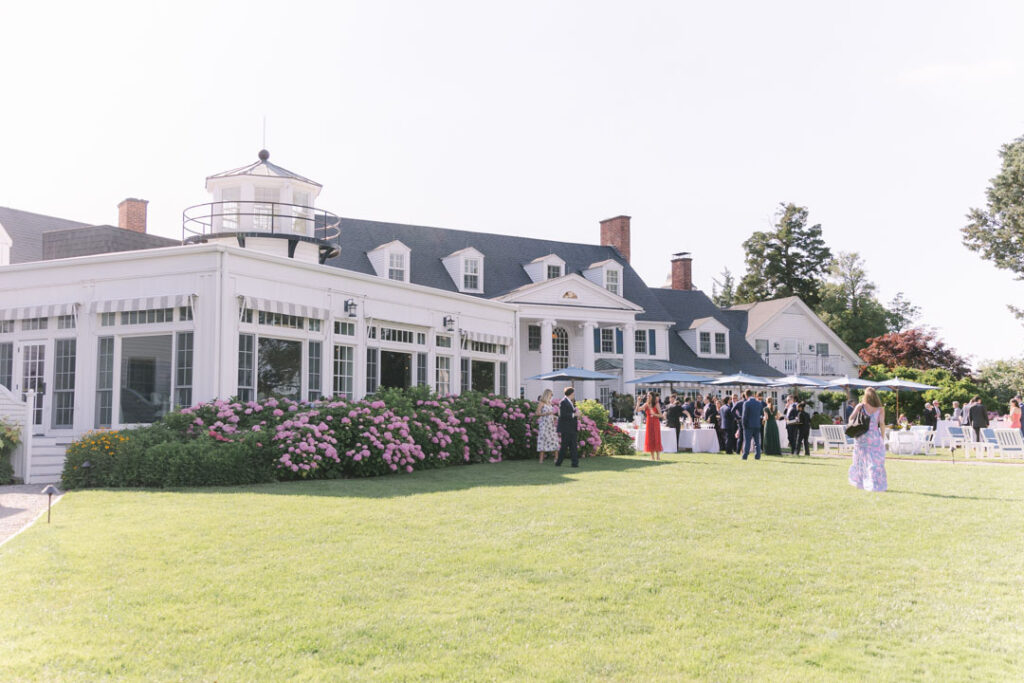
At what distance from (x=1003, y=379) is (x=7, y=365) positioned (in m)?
39.5

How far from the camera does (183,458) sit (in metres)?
13.2

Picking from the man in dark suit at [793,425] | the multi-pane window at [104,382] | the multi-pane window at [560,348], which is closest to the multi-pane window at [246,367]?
the multi-pane window at [104,382]

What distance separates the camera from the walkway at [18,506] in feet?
31.8

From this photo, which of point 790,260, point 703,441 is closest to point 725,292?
point 790,260

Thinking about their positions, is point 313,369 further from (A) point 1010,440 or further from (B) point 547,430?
(A) point 1010,440

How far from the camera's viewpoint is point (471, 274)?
38031 mm

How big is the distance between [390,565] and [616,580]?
1.95 metres

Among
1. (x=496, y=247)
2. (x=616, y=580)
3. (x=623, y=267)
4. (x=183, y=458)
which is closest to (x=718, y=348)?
(x=623, y=267)

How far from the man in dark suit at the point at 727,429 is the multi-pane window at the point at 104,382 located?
15.2 m

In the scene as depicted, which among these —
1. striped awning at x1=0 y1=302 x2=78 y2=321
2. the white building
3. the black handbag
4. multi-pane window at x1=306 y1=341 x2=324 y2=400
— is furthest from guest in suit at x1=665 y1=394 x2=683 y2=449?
striped awning at x1=0 y1=302 x2=78 y2=321

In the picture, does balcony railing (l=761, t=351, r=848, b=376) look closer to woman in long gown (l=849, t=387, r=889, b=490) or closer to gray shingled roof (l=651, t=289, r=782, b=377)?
gray shingled roof (l=651, t=289, r=782, b=377)

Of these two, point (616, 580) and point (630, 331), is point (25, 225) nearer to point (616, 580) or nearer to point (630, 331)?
point (630, 331)

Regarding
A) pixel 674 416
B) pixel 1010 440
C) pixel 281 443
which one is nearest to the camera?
pixel 281 443

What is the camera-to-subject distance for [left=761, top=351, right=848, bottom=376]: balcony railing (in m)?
48.8
